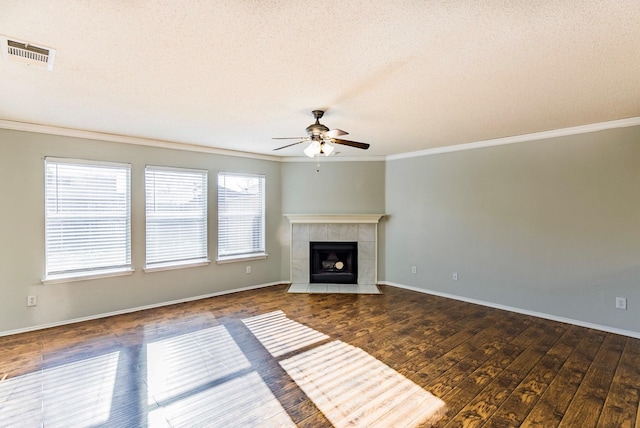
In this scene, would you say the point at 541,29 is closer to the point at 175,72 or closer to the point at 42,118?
the point at 175,72

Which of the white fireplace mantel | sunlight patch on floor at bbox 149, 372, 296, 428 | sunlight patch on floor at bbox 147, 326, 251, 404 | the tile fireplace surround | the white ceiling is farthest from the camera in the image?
the tile fireplace surround

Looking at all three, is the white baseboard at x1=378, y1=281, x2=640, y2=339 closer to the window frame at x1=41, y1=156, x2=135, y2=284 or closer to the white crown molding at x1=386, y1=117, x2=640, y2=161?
the white crown molding at x1=386, y1=117, x2=640, y2=161

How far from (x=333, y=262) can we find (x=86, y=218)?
402 cm

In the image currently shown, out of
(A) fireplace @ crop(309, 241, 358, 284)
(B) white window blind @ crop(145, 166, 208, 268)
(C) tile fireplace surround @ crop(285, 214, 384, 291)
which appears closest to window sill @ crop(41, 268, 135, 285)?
(B) white window blind @ crop(145, 166, 208, 268)

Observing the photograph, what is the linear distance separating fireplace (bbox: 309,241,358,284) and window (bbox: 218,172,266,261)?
3.31ft

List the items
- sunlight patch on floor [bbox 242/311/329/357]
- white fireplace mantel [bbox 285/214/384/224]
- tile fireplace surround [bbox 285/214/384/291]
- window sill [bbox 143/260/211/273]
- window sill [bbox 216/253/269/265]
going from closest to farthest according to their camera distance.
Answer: sunlight patch on floor [bbox 242/311/329/357], window sill [bbox 143/260/211/273], window sill [bbox 216/253/269/265], white fireplace mantel [bbox 285/214/384/224], tile fireplace surround [bbox 285/214/384/291]

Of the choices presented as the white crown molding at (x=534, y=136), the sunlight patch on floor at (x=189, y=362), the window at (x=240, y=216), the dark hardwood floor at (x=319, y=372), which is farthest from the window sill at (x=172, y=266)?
the white crown molding at (x=534, y=136)

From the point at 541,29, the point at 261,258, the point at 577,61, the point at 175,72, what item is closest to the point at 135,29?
the point at 175,72

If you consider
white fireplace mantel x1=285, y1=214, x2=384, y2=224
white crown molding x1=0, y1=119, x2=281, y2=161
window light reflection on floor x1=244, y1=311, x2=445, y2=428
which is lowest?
window light reflection on floor x1=244, y1=311, x2=445, y2=428

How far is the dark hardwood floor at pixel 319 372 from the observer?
7.12 feet

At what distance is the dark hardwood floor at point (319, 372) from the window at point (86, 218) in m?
0.74

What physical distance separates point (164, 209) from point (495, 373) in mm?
4573

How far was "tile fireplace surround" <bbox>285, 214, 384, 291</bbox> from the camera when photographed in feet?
19.3

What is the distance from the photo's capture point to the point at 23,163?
11.9 feet
